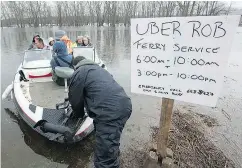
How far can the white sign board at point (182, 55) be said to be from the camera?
7.37 feet

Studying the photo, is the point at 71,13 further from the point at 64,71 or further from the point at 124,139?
the point at 124,139

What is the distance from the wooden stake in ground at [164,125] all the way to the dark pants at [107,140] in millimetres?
485

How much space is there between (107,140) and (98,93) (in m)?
0.64

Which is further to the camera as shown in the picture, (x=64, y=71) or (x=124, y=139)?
(x=64, y=71)

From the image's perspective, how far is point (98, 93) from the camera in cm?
274

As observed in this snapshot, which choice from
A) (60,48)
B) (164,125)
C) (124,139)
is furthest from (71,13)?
(164,125)

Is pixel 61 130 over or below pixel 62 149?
over

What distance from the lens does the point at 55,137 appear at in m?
3.70

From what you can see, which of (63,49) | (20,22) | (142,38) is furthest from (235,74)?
(20,22)

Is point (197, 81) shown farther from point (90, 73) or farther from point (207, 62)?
point (90, 73)

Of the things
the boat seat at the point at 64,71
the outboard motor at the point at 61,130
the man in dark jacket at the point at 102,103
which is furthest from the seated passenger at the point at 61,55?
the man in dark jacket at the point at 102,103

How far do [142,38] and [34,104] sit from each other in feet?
10.5

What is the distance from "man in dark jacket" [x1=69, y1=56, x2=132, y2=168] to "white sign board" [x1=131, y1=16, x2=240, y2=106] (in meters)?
0.36

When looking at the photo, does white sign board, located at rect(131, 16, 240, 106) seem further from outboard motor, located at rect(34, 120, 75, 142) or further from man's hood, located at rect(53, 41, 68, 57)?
man's hood, located at rect(53, 41, 68, 57)
